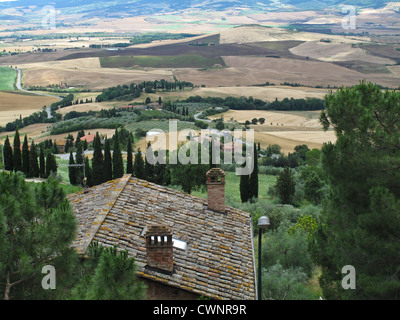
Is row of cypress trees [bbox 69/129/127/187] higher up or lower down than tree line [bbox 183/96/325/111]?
higher up

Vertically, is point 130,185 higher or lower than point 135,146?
higher

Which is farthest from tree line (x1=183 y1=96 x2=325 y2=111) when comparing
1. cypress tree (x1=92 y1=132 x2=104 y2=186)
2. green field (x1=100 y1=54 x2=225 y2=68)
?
cypress tree (x1=92 y1=132 x2=104 y2=186)

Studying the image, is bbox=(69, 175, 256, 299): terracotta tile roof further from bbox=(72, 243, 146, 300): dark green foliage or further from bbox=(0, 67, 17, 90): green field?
bbox=(0, 67, 17, 90): green field

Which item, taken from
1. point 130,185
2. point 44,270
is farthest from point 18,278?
point 130,185

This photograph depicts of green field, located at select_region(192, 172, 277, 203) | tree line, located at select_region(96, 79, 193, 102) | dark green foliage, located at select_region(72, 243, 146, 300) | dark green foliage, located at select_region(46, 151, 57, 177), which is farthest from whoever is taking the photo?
tree line, located at select_region(96, 79, 193, 102)
